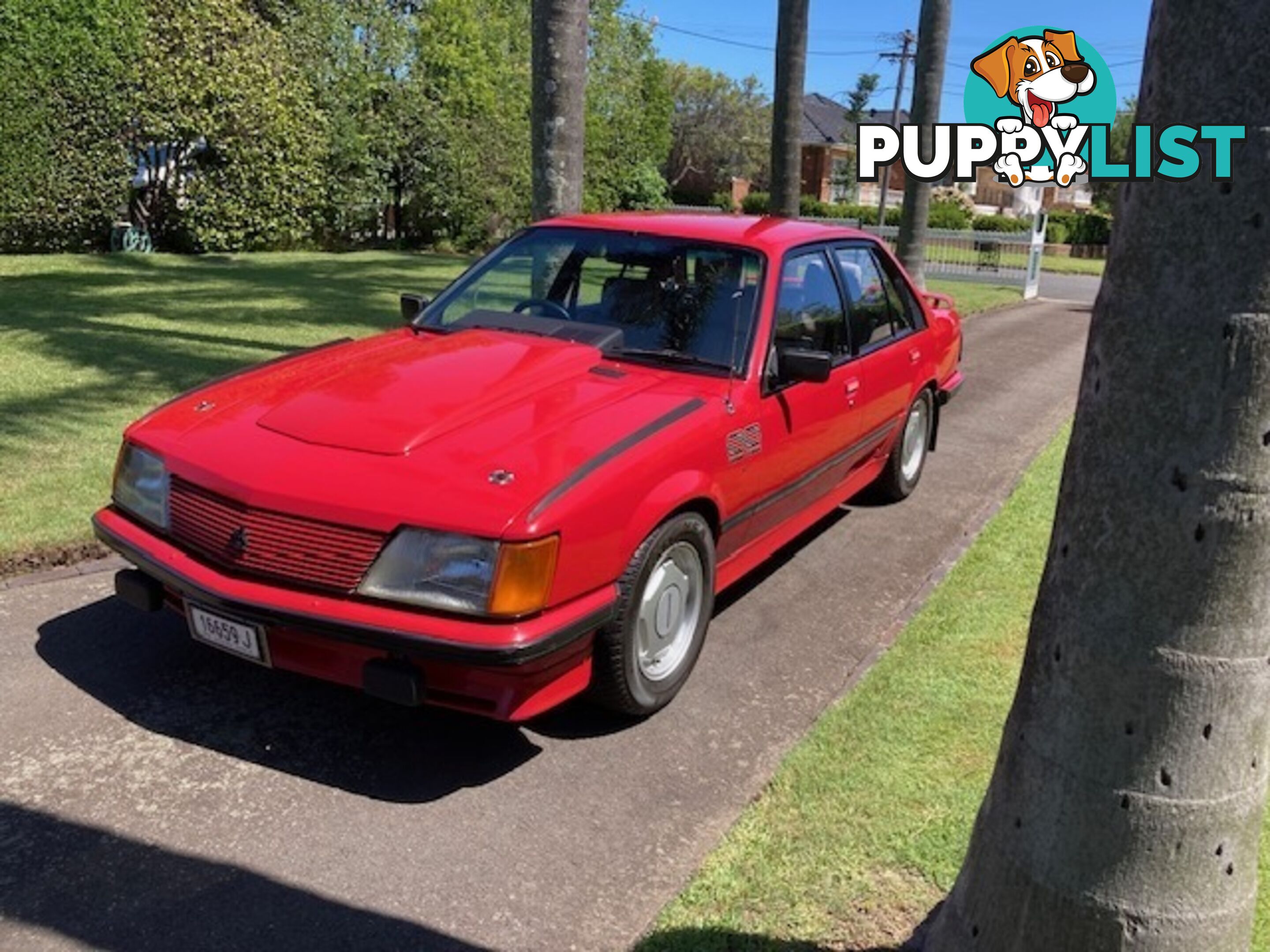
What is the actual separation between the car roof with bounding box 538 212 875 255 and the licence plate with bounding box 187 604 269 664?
2439 millimetres

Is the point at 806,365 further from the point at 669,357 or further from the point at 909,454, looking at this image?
the point at 909,454

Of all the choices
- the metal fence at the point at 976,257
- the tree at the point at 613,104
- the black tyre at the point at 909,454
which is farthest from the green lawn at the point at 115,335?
the tree at the point at 613,104

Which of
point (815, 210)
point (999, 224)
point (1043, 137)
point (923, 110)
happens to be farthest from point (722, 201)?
point (923, 110)

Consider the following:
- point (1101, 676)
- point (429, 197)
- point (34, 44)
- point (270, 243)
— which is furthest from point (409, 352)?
point (429, 197)

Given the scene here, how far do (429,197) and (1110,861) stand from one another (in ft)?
73.4

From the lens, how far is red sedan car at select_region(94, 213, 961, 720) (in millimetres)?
2912

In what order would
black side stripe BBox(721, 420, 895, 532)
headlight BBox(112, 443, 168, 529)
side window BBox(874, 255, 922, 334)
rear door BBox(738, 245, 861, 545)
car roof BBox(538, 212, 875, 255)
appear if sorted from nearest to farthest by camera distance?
headlight BBox(112, 443, 168, 529)
black side stripe BBox(721, 420, 895, 532)
rear door BBox(738, 245, 861, 545)
car roof BBox(538, 212, 875, 255)
side window BBox(874, 255, 922, 334)

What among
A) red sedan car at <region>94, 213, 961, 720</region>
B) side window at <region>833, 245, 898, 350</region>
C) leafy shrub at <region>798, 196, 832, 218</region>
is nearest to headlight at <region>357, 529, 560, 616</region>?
red sedan car at <region>94, 213, 961, 720</region>

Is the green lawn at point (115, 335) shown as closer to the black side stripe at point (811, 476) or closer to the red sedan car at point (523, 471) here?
the red sedan car at point (523, 471)

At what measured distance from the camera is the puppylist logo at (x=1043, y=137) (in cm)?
150

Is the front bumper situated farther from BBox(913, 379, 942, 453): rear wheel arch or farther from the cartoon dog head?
the cartoon dog head

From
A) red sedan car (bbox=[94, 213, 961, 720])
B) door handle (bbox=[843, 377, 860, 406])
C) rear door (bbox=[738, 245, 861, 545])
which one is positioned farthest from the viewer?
door handle (bbox=[843, 377, 860, 406])

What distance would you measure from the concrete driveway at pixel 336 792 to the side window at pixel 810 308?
47.3 inches

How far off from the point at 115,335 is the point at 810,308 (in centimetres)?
708
